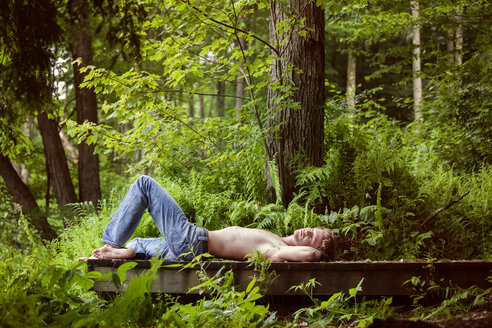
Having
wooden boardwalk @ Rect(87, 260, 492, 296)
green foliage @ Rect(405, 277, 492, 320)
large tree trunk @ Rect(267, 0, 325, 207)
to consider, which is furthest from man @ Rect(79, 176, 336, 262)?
large tree trunk @ Rect(267, 0, 325, 207)

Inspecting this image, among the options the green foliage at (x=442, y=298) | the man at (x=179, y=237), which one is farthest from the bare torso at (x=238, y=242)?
the green foliage at (x=442, y=298)

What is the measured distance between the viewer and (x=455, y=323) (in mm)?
2133

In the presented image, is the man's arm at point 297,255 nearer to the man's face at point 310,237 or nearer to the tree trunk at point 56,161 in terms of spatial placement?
the man's face at point 310,237

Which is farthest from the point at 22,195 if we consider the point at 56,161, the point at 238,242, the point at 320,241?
the point at 320,241

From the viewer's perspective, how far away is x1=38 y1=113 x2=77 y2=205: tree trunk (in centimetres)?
991

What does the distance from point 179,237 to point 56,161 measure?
22.0 ft

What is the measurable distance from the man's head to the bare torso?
205 mm

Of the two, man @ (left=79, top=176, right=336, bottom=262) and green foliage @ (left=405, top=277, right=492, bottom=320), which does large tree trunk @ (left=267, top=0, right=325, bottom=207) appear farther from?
A: green foliage @ (left=405, top=277, right=492, bottom=320)

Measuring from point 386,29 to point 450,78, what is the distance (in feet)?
6.06

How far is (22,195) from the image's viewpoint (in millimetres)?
9977

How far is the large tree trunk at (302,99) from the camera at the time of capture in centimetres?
606

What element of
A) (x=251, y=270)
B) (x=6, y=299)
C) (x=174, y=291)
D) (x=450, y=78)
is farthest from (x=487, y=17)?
(x=6, y=299)

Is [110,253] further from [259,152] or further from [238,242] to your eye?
[259,152]

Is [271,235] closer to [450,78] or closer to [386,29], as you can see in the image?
[450,78]
